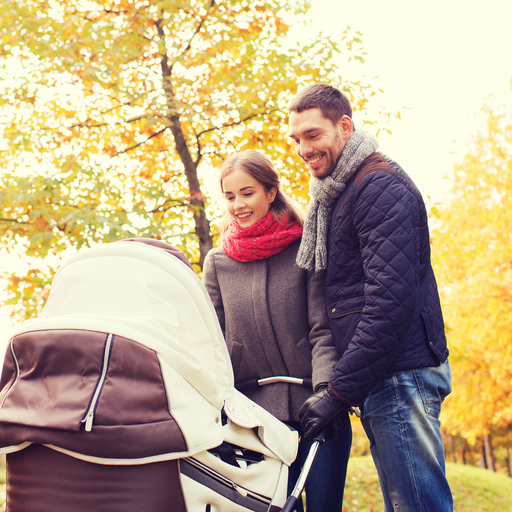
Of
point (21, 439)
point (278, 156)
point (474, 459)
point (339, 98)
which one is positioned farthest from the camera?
point (474, 459)

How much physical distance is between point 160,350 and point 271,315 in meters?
1.08

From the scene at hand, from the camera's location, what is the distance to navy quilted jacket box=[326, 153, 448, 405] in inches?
73.8

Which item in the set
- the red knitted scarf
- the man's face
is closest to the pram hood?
the red knitted scarf

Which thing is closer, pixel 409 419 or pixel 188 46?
pixel 409 419

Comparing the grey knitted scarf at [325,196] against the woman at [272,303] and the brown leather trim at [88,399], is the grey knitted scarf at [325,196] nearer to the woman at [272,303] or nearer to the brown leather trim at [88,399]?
the woman at [272,303]

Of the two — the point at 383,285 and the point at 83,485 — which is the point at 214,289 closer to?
the point at 383,285

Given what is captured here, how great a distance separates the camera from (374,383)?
191 cm

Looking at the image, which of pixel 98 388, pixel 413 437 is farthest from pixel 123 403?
pixel 413 437

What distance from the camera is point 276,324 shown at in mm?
2541

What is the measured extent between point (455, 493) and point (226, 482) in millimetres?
8062

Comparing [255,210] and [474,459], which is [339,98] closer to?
[255,210]

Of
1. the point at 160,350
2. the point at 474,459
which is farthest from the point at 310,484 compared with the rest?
the point at 474,459

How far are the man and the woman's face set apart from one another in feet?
2.06

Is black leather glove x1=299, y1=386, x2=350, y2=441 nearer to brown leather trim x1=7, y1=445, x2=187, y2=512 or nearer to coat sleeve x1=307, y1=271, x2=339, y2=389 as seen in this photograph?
coat sleeve x1=307, y1=271, x2=339, y2=389
